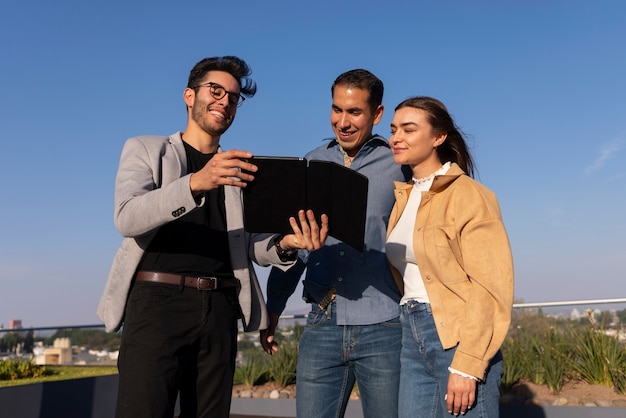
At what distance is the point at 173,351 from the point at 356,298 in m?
0.90

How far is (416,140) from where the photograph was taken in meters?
2.82

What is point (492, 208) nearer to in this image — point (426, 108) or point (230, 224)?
point (426, 108)

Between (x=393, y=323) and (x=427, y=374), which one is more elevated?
(x=393, y=323)

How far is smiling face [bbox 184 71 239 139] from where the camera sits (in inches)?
121

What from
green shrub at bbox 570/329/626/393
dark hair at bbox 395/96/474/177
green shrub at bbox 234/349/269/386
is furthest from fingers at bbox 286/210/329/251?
green shrub at bbox 234/349/269/386

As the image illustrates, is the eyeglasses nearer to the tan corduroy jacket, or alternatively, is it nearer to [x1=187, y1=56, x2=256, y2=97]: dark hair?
[x1=187, y1=56, x2=256, y2=97]: dark hair

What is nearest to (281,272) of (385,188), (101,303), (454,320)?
(385,188)

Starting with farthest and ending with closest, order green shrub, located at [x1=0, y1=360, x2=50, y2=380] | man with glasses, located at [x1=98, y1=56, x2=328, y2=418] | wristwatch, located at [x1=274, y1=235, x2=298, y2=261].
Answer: green shrub, located at [x1=0, y1=360, x2=50, y2=380] → wristwatch, located at [x1=274, y1=235, x2=298, y2=261] → man with glasses, located at [x1=98, y1=56, x2=328, y2=418]

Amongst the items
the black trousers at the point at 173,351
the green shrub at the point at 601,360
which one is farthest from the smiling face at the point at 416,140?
the green shrub at the point at 601,360

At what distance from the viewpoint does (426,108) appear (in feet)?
9.36

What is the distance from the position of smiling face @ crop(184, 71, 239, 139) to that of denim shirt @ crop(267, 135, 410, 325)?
0.49 metres

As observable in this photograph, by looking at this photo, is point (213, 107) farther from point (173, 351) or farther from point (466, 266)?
point (466, 266)

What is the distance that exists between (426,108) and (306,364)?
1378mm

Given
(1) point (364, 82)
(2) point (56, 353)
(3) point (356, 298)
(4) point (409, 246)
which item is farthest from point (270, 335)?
(2) point (56, 353)
